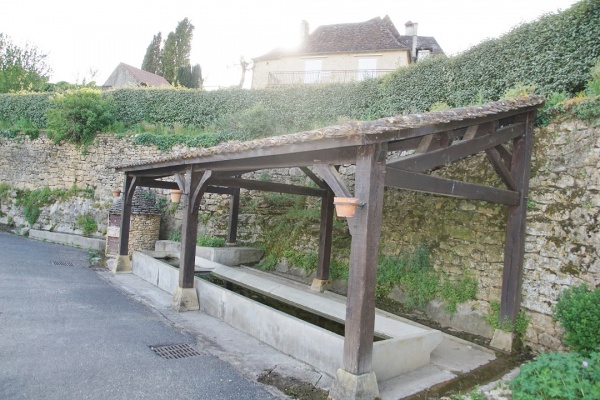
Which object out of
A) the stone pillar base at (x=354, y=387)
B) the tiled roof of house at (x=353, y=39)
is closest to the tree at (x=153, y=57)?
the tiled roof of house at (x=353, y=39)

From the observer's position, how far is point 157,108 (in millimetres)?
15039

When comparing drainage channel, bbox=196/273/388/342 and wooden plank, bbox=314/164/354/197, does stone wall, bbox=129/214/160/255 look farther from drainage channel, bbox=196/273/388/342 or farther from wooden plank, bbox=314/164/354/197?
wooden plank, bbox=314/164/354/197

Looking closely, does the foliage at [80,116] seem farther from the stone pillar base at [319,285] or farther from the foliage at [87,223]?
the stone pillar base at [319,285]

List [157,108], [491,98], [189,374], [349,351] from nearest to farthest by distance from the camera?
[349,351] → [189,374] → [491,98] → [157,108]

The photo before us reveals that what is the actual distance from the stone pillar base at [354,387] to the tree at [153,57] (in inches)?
1342

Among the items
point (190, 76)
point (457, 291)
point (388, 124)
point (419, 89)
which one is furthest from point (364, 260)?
point (190, 76)

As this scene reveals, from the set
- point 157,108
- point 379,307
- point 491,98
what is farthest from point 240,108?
point 379,307

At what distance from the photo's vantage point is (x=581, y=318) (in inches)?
172

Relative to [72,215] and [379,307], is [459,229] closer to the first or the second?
[379,307]

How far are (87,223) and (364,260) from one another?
12538 mm

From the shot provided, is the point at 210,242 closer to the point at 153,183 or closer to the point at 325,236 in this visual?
the point at 153,183

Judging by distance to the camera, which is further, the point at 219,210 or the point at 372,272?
the point at 219,210

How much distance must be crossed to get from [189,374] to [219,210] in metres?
7.75

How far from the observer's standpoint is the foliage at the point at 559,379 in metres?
3.28
